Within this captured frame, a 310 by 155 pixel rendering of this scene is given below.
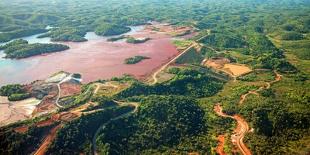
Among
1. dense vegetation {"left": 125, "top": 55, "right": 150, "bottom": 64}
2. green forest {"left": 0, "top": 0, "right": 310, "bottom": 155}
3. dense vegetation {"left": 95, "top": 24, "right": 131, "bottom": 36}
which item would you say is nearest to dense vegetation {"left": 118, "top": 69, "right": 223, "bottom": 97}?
green forest {"left": 0, "top": 0, "right": 310, "bottom": 155}

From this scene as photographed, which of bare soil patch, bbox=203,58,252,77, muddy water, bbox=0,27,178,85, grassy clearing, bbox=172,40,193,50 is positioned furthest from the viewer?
grassy clearing, bbox=172,40,193,50

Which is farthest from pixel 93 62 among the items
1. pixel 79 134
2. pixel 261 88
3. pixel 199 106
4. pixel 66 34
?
pixel 79 134

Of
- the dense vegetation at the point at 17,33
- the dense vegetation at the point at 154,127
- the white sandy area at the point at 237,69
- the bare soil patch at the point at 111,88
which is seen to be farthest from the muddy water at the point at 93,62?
the dense vegetation at the point at 154,127

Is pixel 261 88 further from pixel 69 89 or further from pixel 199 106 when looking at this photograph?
pixel 69 89

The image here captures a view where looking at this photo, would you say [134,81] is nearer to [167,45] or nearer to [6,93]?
[6,93]

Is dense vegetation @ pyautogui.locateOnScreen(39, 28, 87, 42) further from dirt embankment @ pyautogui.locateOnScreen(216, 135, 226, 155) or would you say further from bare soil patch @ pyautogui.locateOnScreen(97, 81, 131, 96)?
dirt embankment @ pyautogui.locateOnScreen(216, 135, 226, 155)

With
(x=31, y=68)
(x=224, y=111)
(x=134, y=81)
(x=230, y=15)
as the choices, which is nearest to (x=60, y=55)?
(x=31, y=68)
